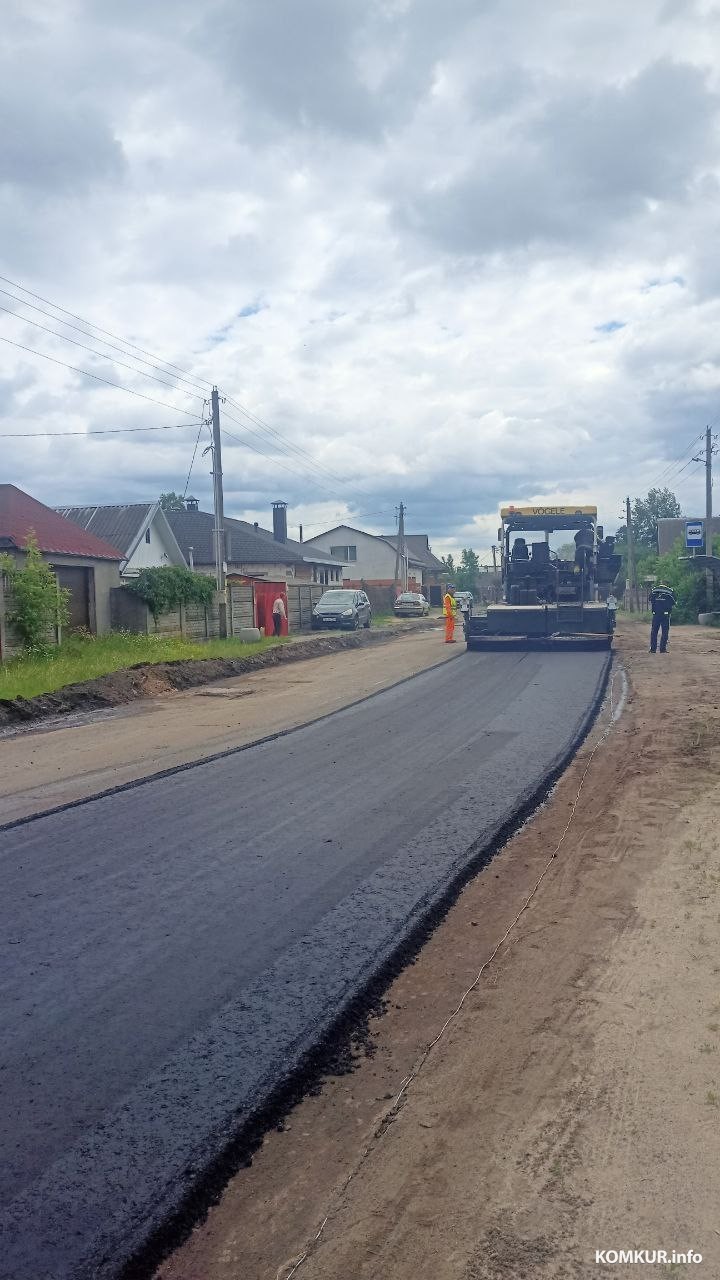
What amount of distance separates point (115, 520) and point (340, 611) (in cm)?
1045

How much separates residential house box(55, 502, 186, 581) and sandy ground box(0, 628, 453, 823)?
18132 millimetres

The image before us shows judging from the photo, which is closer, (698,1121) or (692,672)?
(698,1121)

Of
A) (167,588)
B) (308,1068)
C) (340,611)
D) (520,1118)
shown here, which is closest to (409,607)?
(340,611)

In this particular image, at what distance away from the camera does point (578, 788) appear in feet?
29.3

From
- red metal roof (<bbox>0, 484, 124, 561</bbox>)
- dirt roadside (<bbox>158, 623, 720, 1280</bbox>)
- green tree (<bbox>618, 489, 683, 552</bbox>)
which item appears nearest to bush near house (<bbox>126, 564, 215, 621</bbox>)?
red metal roof (<bbox>0, 484, 124, 561</bbox>)

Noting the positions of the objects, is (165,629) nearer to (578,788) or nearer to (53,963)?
(578,788)

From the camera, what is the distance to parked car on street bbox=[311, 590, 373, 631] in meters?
37.9

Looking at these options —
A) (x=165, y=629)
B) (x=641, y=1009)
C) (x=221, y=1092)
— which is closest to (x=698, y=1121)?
(x=641, y=1009)

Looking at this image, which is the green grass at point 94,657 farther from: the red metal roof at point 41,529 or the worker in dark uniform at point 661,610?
the worker in dark uniform at point 661,610

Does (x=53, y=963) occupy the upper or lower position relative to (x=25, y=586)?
lower

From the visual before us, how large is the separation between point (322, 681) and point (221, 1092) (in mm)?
15798

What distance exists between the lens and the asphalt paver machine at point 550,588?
2306 centimetres

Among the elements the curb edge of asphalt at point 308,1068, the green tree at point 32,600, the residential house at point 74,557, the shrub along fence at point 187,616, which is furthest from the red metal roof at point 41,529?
the curb edge of asphalt at point 308,1068

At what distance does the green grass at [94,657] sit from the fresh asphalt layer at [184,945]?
25.8 feet
